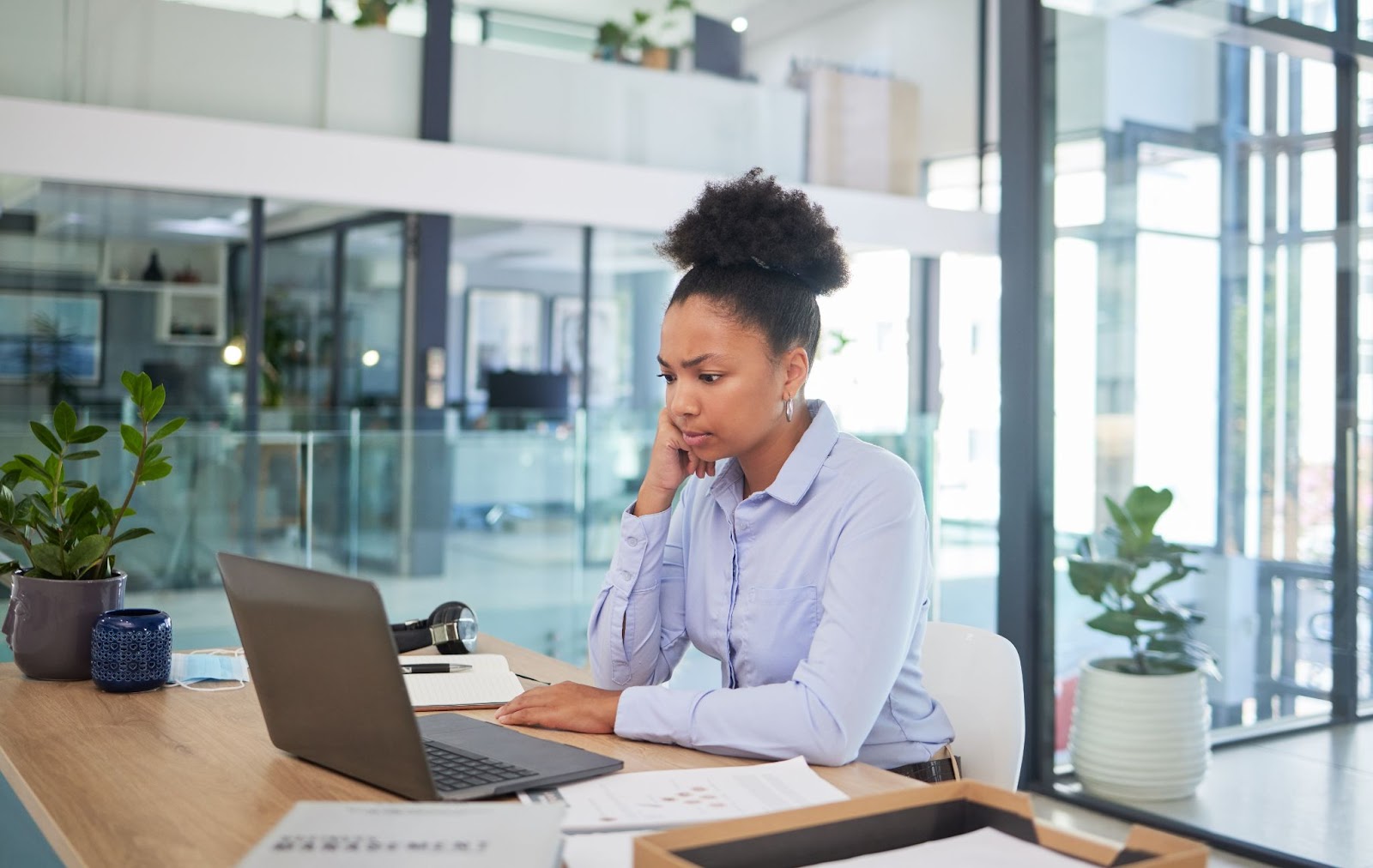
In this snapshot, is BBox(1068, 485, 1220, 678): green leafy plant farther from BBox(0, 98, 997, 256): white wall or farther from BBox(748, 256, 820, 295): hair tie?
BBox(748, 256, 820, 295): hair tie

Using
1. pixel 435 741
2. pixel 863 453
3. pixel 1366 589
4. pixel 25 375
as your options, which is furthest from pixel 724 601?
pixel 25 375

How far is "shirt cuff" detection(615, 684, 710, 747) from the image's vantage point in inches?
59.8

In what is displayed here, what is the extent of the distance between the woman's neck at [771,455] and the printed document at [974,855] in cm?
86

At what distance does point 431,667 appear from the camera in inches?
75.6

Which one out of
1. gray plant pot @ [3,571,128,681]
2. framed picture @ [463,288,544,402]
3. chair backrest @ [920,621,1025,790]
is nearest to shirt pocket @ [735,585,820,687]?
chair backrest @ [920,621,1025,790]

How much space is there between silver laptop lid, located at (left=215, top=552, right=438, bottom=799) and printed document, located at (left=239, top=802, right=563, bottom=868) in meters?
→ 0.23

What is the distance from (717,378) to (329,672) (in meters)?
0.70

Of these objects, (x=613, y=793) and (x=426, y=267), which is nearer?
(x=613, y=793)

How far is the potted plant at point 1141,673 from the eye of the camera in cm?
363

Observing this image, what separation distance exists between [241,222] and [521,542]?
7.16 feet

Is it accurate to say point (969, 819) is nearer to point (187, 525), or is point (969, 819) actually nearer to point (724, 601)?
point (724, 601)

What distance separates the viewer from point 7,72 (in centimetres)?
515

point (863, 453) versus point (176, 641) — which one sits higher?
point (863, 453)

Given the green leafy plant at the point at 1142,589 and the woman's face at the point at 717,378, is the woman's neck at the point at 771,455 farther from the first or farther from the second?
the green leafy plant at the point at 1142,589
